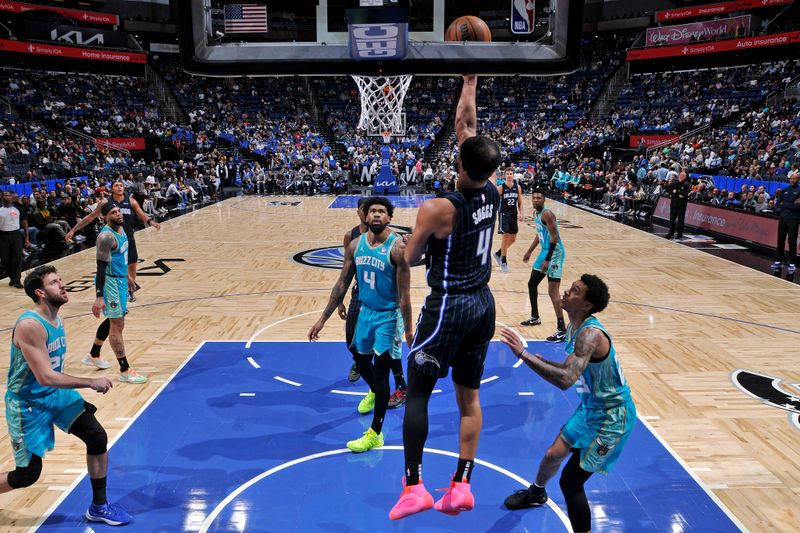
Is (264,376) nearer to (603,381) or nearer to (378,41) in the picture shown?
(378,41)

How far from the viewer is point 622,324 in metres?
8.41

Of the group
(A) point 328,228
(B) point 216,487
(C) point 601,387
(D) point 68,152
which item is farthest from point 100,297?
(D) point 68,152

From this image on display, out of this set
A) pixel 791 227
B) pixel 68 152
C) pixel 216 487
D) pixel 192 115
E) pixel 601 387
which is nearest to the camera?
pixel 601 387

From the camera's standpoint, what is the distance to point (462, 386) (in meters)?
3.48

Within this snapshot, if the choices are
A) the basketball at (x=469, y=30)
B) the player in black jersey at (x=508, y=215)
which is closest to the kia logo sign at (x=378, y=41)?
the basketball at (x=469, y=30)

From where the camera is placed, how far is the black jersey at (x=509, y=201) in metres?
12.1

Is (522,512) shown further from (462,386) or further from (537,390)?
(537,390)

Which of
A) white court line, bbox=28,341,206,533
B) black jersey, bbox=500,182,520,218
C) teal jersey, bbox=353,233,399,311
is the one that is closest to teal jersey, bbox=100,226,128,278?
white court line, bbox=28,341,206,533

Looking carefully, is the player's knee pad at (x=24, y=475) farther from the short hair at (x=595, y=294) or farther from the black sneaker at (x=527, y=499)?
the short hair at (x=595, y=294)

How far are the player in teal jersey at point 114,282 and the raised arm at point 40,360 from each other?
8.67 feet

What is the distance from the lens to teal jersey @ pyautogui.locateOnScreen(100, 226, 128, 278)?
6.30 m

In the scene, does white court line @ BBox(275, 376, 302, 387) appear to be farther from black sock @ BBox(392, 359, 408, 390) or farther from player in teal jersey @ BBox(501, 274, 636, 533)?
player in teal jersey @ BBox(501, 274, 636, 533)

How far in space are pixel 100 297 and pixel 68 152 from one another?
20898mm

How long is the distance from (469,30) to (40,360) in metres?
Answer: 4.93
